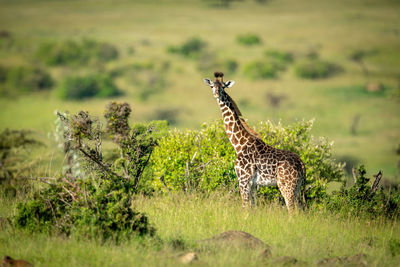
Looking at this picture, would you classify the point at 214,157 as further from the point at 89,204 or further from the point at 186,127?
the point at 186,127

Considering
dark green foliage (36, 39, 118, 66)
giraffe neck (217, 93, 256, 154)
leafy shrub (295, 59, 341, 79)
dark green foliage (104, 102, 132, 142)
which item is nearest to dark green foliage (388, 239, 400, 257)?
giraffe neck (217, 93, 256, 154)

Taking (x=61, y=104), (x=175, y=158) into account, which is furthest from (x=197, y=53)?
(x=175, y=158)

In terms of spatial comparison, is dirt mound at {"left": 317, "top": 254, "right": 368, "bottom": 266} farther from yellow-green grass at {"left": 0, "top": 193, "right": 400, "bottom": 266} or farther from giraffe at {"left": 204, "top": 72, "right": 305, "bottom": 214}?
giraffe at {"left": 204, "top": 72, "right": 305, "bottom": 214}

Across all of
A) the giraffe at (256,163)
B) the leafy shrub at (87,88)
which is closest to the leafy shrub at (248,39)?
the leafy shrub at (87,88)

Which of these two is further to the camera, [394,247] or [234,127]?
[234,127]

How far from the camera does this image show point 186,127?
66688 mm

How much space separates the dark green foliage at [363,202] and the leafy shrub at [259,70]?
76.7m

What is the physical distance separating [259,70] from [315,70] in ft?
29.3

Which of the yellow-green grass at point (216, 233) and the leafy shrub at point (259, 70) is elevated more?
the leafy shrub at point (259, 70)

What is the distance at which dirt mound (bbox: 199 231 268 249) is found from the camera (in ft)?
35.0

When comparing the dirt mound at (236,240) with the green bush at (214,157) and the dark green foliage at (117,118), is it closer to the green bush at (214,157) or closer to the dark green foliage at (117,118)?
the dark green foliage at (117,118)

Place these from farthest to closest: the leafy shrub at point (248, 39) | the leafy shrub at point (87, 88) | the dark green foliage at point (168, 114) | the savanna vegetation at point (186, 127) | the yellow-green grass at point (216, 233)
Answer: the leafy shrub at point (248, 39)
the leafy shrub at point (87, 88)
the dark green foliage at point (168, 114)
the savanna vegetation at point (186, 127)
the yellow-green grass at point (216, 233)

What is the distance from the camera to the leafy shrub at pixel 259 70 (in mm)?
90875

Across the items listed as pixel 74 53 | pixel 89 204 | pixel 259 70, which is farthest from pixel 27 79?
pixel 89 204
